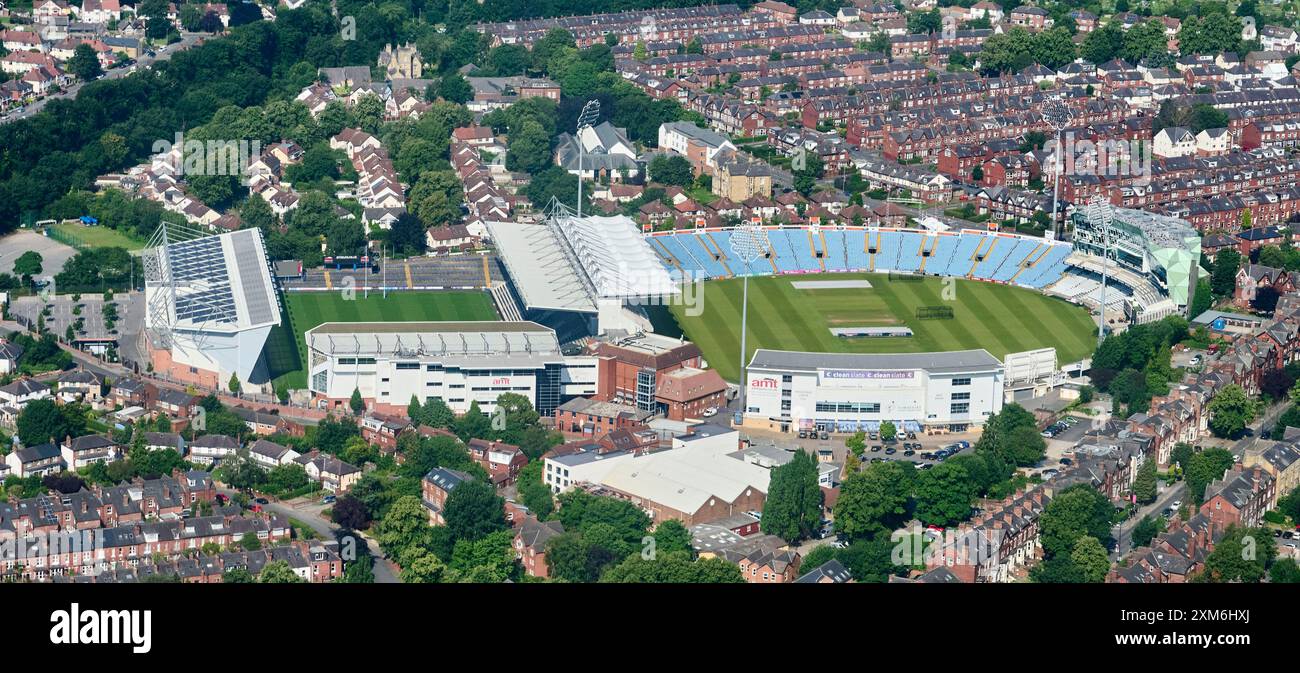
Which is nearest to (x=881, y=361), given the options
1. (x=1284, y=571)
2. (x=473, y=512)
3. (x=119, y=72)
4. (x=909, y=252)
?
(x=473, y=512)

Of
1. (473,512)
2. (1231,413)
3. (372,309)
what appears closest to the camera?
(473,512)

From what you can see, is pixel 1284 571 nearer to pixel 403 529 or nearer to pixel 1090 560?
pixel 1090 560

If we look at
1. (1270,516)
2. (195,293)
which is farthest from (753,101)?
(1270,516)

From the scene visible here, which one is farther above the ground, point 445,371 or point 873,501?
point 445,371

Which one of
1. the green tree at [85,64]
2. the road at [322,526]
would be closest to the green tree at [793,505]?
the road at [322,526]

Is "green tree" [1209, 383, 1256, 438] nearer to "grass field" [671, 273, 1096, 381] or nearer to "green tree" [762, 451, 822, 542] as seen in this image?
"grass field" [671, 273, 1096, 381]

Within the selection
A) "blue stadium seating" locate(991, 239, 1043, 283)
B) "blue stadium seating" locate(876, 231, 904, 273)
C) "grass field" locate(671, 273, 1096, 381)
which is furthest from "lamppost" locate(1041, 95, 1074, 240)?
"grass field" locate(671, 273, 1096, 381)
